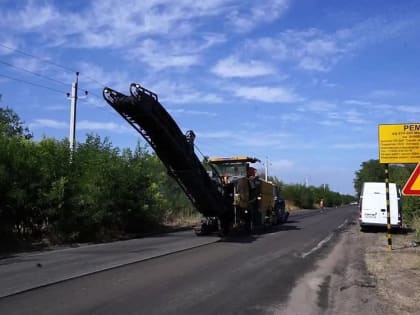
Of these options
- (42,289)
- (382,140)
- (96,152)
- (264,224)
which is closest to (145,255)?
(42,289)

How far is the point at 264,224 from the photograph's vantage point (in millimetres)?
33094

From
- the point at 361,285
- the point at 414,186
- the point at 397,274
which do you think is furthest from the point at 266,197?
the point at 361,285

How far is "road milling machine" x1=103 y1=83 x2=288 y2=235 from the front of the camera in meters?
19.8

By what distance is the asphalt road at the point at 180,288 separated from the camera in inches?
364

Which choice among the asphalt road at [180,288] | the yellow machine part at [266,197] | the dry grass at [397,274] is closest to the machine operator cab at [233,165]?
the yellow machine part at [266,197]

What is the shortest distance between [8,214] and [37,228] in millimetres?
1968

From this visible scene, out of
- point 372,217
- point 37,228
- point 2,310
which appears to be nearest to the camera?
point 2,310

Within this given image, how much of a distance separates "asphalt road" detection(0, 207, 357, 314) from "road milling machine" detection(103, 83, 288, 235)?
5254mm

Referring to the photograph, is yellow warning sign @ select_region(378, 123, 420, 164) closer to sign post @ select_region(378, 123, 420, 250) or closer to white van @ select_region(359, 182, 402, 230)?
sign post @ select_region(378, 123, 420, 250)

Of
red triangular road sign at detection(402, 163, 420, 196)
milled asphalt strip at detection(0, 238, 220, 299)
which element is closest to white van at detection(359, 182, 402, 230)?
milled asphalt strip at detection(0, 238, 220, 299)

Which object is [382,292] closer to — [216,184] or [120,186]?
[216,184]

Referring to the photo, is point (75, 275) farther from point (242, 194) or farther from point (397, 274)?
point (242, 194)

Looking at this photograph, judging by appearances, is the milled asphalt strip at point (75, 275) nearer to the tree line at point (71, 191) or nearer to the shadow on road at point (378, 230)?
the tree line at point (71, 191)

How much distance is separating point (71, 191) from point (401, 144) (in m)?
13.5
